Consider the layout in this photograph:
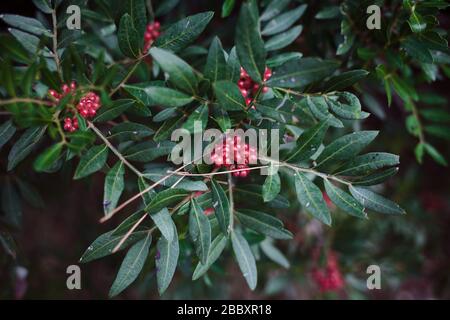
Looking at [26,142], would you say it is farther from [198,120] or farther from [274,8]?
[274,8]

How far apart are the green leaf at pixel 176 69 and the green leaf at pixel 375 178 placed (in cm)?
35

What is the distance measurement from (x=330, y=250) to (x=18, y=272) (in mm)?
974

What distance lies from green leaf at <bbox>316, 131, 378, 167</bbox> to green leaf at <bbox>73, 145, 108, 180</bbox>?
1.22 ft

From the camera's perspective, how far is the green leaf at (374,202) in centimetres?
82

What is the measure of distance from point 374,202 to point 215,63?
368mm

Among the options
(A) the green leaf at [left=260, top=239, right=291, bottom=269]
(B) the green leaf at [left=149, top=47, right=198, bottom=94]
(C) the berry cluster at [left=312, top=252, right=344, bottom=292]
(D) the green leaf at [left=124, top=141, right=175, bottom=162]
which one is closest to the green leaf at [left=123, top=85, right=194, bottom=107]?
(B) the green leaf at [left=149, top=47, right=198, bottom=94]

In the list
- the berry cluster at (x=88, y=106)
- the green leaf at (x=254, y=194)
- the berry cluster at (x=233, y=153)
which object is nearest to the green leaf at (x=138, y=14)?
the berry cluster at (x=88, y=106)

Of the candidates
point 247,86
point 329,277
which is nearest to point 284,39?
point 247,86

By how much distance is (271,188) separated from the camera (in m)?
0.78

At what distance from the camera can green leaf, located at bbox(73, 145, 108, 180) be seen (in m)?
0.73

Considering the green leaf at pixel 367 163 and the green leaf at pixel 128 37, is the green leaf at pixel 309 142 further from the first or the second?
the green leaf at pixel 128 37
